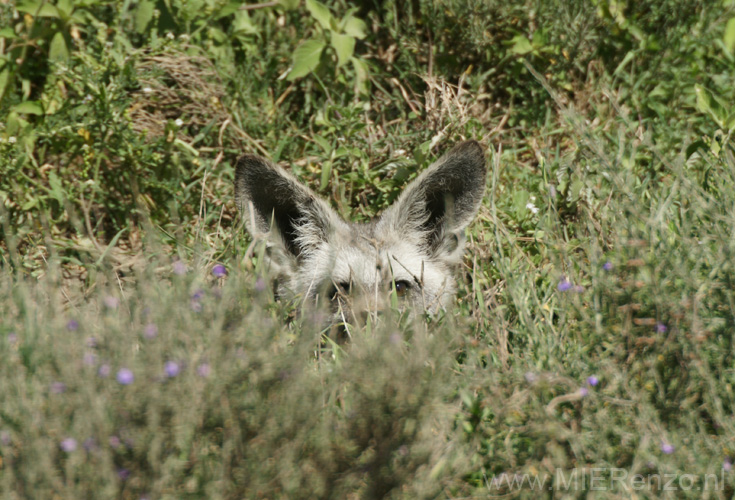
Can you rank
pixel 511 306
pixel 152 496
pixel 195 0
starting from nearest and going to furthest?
pixel 152 496 < pixel 511 306 < pixel 195 0

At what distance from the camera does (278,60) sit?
5.42m

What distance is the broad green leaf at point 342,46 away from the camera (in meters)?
4.73

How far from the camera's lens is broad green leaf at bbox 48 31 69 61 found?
460cm

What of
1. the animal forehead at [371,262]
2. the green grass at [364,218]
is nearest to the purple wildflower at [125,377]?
the green grass at [364,218]

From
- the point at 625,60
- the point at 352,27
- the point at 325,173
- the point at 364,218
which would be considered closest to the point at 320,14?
the point at 352,27

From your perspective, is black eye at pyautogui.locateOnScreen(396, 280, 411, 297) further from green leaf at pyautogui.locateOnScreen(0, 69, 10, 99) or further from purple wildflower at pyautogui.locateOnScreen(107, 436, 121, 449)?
green leaf at pyautogui.locateOnScreen(0, 69, 10, 99)

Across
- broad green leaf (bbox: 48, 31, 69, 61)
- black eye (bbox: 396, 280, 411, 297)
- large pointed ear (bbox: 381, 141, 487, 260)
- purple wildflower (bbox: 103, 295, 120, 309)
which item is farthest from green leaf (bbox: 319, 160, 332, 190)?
purple wildflower (bbox: 103, 295, 120, 309)

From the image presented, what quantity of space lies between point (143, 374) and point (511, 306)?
74.0 inches

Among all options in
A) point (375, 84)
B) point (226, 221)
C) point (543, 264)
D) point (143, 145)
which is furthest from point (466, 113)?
point (143, 145)

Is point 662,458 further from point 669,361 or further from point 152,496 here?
point 152,496

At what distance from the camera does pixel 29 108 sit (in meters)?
4.59

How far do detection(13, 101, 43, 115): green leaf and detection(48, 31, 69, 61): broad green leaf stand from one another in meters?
0.31

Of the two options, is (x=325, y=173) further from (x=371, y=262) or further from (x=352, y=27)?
(x=352, y=27)

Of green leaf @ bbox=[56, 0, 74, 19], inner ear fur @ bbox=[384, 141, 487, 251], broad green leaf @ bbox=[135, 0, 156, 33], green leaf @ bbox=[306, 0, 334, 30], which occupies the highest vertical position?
green leaf @ bbox=[56, 0, 74, 19]
